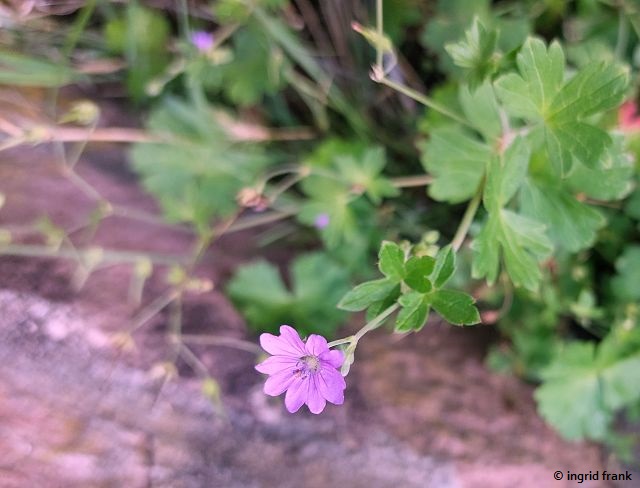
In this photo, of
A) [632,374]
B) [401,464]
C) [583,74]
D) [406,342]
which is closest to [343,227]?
[406,342]

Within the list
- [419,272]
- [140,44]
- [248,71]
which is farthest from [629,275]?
[140,44]

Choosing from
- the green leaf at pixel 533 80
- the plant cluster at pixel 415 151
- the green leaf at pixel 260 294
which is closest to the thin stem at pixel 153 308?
the plant cluster at pixel 415 151

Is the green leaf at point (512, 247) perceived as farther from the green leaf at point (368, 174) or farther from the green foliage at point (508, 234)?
the green leaf at point (368, 174)

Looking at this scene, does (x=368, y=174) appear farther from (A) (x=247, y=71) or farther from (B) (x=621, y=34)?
(B) (x=621, y=34)

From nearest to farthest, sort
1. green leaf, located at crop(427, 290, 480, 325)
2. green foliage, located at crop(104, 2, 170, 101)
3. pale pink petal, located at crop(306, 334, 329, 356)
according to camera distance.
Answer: pale pink petal, located at crop(306, 334, 329, 356) < green leaf, located at crop(427, 290, 480, 325) < green foliage, located at crop(104, 2, 170, 101)

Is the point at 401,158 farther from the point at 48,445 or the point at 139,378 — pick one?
the point at 48,445

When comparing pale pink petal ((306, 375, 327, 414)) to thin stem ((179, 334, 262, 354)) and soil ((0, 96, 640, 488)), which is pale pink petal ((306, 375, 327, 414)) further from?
thin stem ((179, 334, 262, 354))

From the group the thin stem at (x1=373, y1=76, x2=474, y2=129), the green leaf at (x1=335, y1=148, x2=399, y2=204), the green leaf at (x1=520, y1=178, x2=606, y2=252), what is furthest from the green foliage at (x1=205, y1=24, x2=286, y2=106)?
the green leaf at (x1=520, y1=178, x2=606, y2=252)
